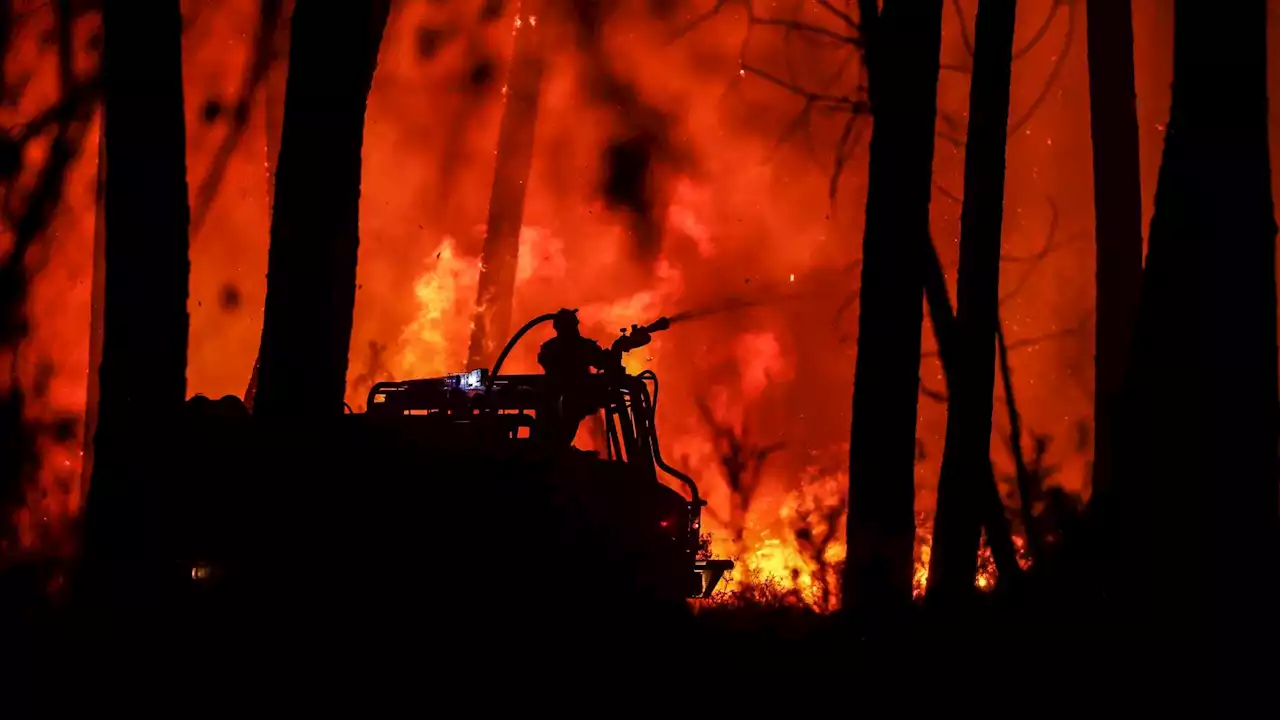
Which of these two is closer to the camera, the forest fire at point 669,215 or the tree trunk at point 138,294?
the tree trunk at point 138,294

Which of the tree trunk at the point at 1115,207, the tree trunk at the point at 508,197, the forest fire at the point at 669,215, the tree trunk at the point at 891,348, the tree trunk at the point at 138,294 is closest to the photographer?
the tree trunk at the point at 138,294

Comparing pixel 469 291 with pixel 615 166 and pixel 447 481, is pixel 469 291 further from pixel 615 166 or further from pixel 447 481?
pixel 447 481

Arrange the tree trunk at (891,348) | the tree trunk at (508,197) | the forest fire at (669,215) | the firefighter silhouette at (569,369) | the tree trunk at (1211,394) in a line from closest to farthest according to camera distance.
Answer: the tree trunk at (1211,394) < the firefighter silhouette at (569,369) < the tree trunk at (891,348) < the forest fire at (669,215) < the tree trunk at (508,197)

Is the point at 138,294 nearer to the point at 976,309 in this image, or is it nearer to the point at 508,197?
the point at 976,309

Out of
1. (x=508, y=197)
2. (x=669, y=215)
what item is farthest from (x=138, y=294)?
(x=669, y=215)

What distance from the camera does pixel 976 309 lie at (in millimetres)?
8344

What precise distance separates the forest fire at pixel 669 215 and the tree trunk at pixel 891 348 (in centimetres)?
485

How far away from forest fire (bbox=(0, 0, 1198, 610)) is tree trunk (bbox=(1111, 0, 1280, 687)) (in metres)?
6.65

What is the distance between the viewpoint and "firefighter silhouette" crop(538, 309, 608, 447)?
6695 millimetres

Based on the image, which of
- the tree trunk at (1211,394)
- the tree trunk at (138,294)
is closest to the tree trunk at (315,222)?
the tree trunk at (138,294)

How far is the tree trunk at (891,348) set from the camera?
23.2 ft

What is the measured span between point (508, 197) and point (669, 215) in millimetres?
1784

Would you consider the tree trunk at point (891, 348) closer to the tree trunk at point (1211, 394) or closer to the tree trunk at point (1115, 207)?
the tree trunk at point (1211, 394)

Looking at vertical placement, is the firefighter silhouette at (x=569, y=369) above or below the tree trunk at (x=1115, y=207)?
below
